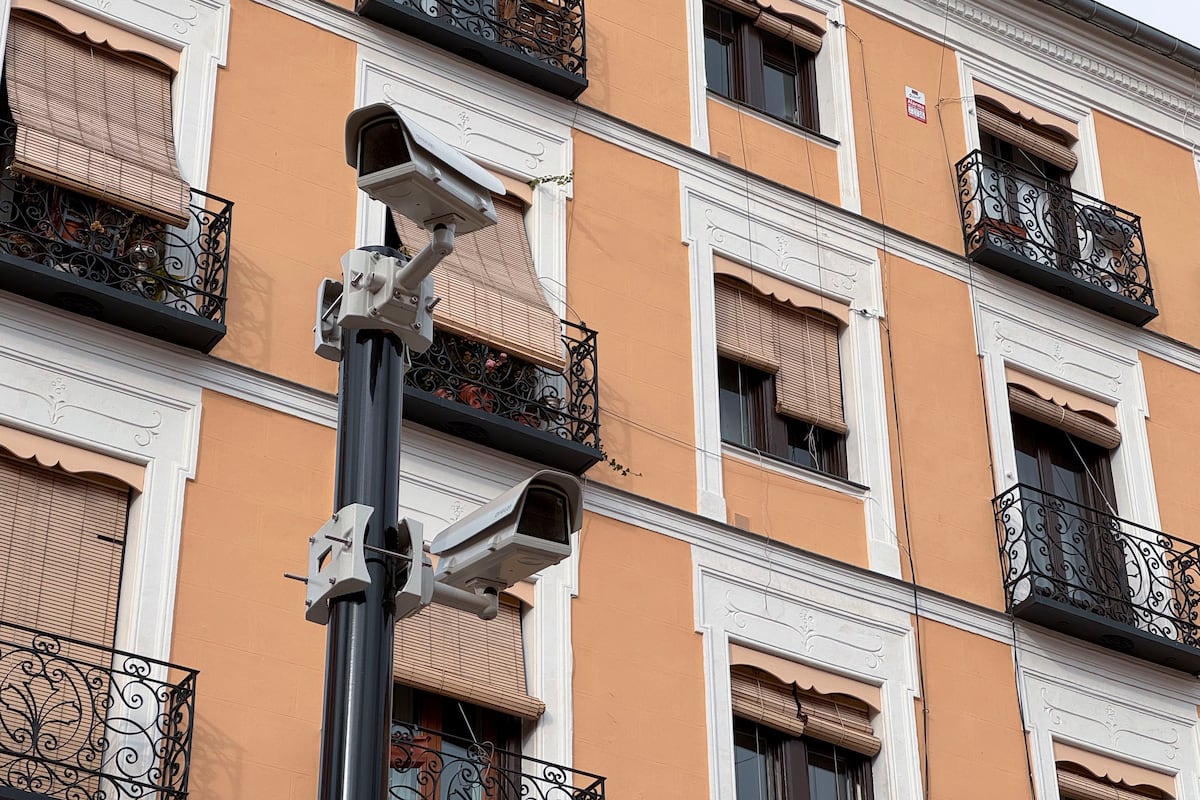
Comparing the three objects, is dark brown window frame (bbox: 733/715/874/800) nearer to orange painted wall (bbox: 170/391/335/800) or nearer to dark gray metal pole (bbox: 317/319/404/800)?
orange painted wall (bbox: 170/391/335/800)

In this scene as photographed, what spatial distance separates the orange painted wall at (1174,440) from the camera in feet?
62.5

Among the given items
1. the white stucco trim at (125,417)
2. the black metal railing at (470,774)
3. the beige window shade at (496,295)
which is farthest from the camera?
the beige window shade at (496,295)

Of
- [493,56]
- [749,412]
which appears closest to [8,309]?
[493,56]

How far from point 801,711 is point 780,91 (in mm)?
6262

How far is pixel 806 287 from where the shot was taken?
58.4 ft

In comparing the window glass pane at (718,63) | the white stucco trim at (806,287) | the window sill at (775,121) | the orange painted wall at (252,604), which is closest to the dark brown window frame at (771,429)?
the white stucco trim at (806,287)

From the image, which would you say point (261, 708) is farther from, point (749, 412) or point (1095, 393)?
point (1095, 393)

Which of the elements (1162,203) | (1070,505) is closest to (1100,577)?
(1070,505)

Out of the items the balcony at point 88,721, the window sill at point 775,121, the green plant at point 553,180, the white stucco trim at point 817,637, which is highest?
the window sill at point 775,121

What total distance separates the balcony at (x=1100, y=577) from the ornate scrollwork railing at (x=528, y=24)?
5.27m

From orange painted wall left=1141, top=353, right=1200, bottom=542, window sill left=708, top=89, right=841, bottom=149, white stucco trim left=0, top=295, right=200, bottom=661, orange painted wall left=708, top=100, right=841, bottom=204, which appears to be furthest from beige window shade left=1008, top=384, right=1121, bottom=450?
white stucco trim left=0, top=295, right=200, bottom=661

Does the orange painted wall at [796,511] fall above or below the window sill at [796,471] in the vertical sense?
below

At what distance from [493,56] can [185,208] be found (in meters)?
3.43

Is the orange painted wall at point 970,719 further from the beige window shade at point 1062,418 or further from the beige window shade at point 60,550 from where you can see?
the beige window shade at point 60,550
